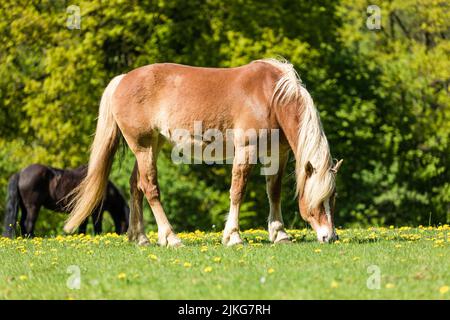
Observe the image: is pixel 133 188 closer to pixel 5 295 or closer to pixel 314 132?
pixel 314 132

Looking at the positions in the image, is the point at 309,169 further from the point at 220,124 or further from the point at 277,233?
the point at 220,124

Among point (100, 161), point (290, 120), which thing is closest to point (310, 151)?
point (290, 120)

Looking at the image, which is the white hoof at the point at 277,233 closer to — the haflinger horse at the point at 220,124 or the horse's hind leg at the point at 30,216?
the haflinger horse at the point at 220,124

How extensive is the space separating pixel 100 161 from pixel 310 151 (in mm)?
2763

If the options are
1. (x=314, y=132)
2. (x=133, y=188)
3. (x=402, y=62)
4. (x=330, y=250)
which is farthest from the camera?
(x=402, y=62)

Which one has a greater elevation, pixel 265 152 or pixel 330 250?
pixel 265 152

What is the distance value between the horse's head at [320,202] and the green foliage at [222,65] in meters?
9.51

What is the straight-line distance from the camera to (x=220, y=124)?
9859 mm

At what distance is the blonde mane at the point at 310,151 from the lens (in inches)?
366

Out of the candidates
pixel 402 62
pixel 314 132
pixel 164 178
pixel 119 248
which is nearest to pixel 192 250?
pixel 119 248

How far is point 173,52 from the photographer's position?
20.4 metres

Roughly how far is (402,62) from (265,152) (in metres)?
13.3

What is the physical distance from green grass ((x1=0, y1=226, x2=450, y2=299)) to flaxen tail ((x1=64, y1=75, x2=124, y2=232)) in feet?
1.80
